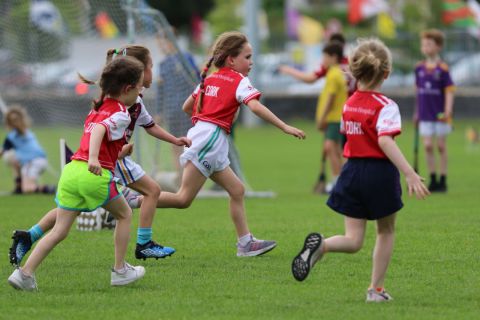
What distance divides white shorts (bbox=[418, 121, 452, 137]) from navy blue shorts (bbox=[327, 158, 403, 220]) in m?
7.84

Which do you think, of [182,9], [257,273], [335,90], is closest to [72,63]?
[335,90]

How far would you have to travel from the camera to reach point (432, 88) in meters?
13.9

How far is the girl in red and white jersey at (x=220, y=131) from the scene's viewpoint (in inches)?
331

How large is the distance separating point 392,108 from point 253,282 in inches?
67.2

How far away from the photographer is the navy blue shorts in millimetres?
6277

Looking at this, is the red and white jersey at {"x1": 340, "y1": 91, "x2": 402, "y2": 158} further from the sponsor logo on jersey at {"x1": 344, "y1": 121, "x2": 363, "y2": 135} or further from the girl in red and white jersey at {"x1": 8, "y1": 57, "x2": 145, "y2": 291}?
the girl in red and white jersey at {"x1": 8, "y1": 57, "x2": 145, "y2": 291}

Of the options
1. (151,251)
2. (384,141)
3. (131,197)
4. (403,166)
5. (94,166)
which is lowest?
(151,251)

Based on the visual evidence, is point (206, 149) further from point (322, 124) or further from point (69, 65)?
point (69, 65)

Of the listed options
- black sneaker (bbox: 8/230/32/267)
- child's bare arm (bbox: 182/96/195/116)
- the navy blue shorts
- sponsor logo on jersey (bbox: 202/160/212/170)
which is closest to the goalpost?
child's bare arm (bbox: 182/96/195/116)

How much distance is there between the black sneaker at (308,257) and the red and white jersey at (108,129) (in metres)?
1.51

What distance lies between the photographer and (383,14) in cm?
3884

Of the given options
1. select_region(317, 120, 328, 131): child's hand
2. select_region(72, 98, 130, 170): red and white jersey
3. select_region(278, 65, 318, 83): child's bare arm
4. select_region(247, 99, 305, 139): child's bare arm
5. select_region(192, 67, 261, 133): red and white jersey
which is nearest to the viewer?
select_region(72, 98, 130, 170): red and white jersey

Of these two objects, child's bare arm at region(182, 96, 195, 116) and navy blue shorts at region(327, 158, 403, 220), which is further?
child's bare arm at region(182, 96, 195, 116)

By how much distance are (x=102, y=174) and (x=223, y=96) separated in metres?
1.85
